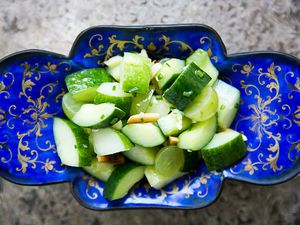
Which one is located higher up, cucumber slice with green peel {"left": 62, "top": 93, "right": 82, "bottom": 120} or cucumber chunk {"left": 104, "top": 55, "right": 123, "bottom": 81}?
cucumber chunk {"left": 104, "top": 55, "right": 123, "bottom": 81}

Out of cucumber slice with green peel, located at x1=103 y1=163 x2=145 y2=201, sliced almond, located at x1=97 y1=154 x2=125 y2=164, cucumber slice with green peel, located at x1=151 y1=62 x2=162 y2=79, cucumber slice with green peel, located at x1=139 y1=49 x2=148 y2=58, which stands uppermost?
cucumber slice with green peel, located at x1=139 y1=49 x2=148 y2=58

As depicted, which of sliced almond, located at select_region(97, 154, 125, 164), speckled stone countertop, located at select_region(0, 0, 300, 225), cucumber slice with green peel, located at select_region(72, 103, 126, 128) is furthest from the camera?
speckled stone countertop, located at select_region(0, 0, 300, 225)

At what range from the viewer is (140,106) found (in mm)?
1718

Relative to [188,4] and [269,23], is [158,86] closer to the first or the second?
[188,4]

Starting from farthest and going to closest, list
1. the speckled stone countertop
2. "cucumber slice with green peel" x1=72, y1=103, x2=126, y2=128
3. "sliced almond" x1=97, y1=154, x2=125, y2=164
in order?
the speckled stone countertop → "sliced almond" x1=97, y1=154, x2=125, y2=164 → "cucumber slice with green peel" x1=72, y1=103, x2=126, y2=128

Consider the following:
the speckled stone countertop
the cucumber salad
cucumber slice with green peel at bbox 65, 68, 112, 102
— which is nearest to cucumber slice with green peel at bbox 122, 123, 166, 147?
the cucumber salad

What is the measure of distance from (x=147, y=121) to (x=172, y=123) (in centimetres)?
10

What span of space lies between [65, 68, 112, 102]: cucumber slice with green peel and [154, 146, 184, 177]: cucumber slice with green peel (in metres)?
0.37

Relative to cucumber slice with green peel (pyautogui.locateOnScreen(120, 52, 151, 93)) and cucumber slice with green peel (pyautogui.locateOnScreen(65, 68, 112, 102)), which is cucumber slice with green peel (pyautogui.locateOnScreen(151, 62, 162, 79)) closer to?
cucumber slice with green peel (pyautogui.locateOnScreen(120, 52, 151, 93))

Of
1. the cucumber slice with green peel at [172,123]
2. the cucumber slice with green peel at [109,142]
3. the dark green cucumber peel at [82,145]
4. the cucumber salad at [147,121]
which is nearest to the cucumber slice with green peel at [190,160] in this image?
the cucumber salad at [147,121]

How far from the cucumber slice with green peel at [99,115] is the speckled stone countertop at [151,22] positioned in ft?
1.48

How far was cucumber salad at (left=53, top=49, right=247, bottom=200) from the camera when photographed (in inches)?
64.1

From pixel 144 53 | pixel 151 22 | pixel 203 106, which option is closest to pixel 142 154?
pixel 203 106

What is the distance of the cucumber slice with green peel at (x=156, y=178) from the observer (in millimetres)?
1687
